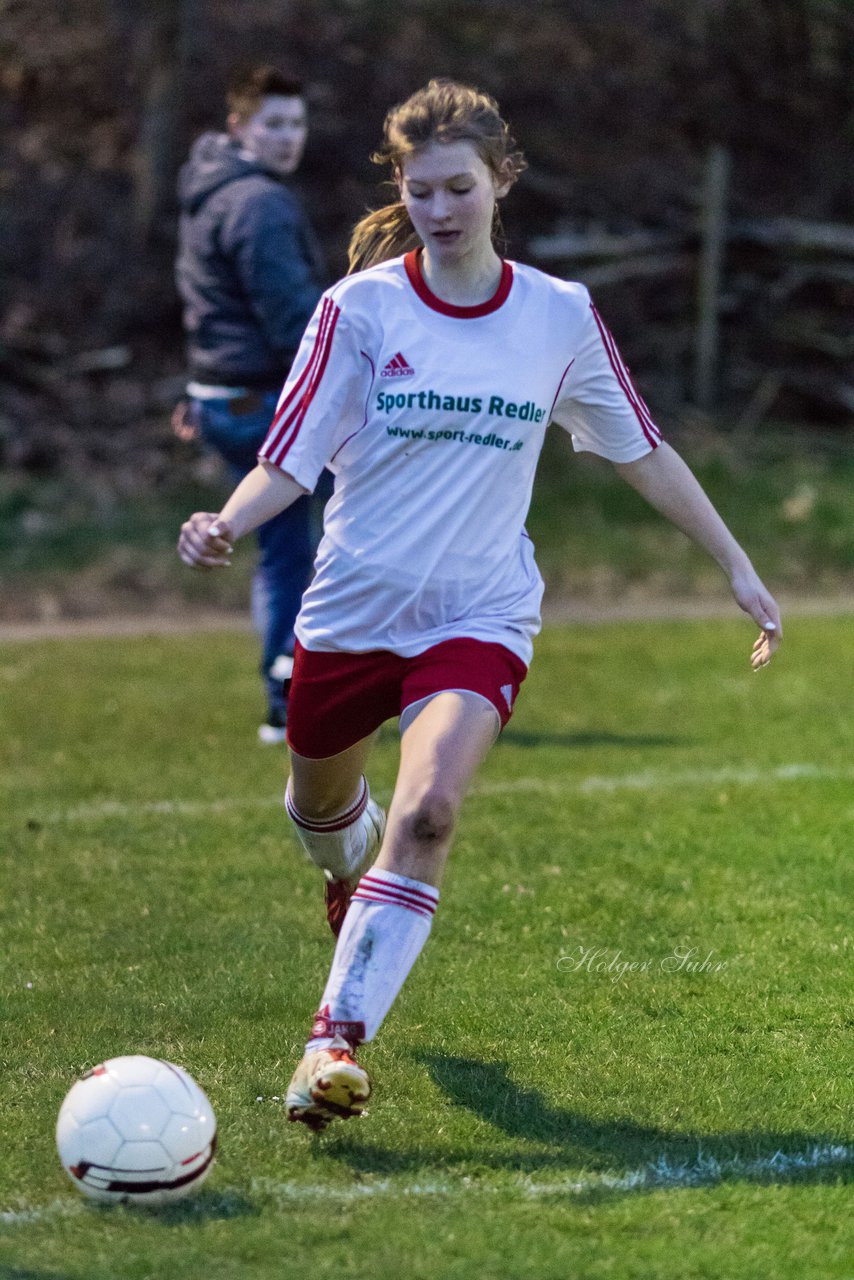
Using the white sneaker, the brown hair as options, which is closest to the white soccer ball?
the white sneaker

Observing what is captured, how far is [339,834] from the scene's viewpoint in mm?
4477

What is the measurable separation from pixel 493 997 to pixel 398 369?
166 cm

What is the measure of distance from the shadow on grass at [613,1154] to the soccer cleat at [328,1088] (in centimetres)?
11

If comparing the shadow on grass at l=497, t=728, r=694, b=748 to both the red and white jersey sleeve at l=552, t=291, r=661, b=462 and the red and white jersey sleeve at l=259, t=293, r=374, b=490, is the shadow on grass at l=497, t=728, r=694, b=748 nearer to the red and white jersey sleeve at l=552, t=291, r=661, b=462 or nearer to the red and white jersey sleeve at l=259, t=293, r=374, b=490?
the red and white jersey sleeve at l=552, t=291, r=661, b=462

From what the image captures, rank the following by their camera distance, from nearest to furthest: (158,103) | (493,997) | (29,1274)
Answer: (29,1274), (493,997), (158,103)

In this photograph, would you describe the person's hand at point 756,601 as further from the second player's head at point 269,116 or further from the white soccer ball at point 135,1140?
the second player's head at point 269,116

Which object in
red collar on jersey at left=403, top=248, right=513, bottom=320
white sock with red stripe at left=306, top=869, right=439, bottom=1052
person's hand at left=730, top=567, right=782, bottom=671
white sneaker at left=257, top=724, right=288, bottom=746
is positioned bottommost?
white sneaker at left=257, top=724, right=288, bottom=746

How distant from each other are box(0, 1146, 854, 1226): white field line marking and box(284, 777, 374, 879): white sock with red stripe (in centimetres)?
113

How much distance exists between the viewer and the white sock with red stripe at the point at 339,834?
4.45m

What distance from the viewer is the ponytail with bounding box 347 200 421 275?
4336 millimetres

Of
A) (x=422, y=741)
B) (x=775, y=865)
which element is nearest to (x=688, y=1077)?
(x=422, y=741)

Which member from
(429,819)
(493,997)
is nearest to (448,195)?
(429,819)

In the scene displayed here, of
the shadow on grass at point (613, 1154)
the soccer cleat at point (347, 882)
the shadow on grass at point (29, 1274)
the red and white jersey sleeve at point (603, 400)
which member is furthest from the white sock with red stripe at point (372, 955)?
the red and white jersey sleeve at point (603, 400)

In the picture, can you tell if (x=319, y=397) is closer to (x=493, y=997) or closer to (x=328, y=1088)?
(x=328, y=1088)
